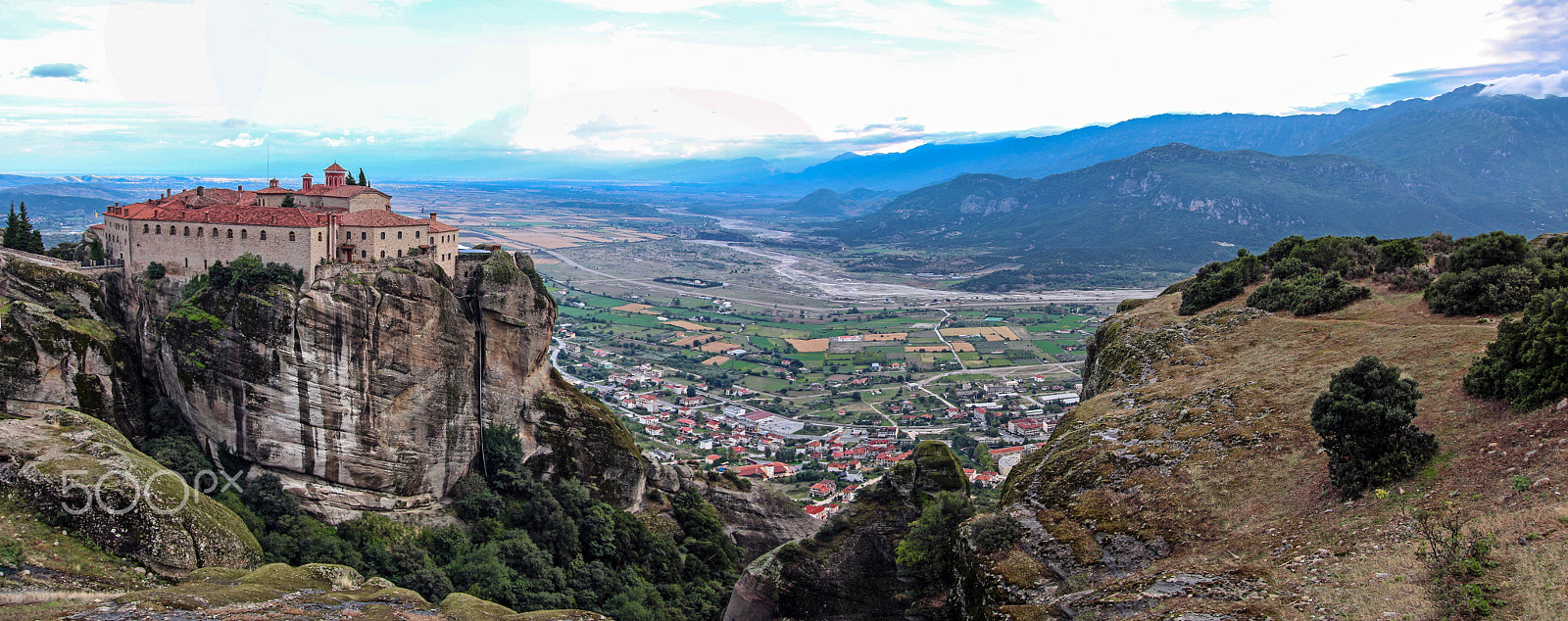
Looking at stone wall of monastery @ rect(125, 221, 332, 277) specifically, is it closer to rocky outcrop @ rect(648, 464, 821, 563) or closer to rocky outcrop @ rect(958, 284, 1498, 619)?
rocky outcrop @ rect(648, 464, 821, 563)

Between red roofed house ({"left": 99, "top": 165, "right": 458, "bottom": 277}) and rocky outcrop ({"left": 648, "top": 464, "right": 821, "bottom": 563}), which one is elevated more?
red roofed house ({"left": 99, "top": 165, "right": 458, "bottom": 277})

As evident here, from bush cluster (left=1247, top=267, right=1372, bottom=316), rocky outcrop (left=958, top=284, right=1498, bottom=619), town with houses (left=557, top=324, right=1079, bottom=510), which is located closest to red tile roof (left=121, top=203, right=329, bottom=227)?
town with houses (left=557, top=324, right=1079, bottom=510)

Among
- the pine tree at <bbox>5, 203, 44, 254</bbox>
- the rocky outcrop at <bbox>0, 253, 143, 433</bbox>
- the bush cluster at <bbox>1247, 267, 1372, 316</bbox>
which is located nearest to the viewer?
the bush cluster at <bbox>1247, 267, 1372, 316</bbox>

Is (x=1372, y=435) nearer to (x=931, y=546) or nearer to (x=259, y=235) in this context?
(x=931, y=546)

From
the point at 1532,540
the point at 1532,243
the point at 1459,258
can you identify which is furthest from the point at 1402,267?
the point at 1532,540

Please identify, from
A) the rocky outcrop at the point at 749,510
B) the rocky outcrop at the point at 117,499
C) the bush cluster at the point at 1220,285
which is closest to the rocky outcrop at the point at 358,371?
the rocky outcrop at the point at 117,499

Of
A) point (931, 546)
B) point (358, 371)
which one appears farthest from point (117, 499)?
point (931, 546)

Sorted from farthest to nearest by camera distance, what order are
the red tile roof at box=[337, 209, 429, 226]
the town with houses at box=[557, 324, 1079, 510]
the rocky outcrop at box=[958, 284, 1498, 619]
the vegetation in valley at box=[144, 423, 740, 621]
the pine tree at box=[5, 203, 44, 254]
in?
1. the town with houses at box=[557, 324, 1079, 510]
2. the pine tree at box=[5, 203, 44, 254]
3. the red tile roof at box=[337, 209, 429, 226]
4. the vegetation in valley at box=[144, 423, 740, 621]
5. the rocky outcrop at box=[958, 284, 1498, 619]
